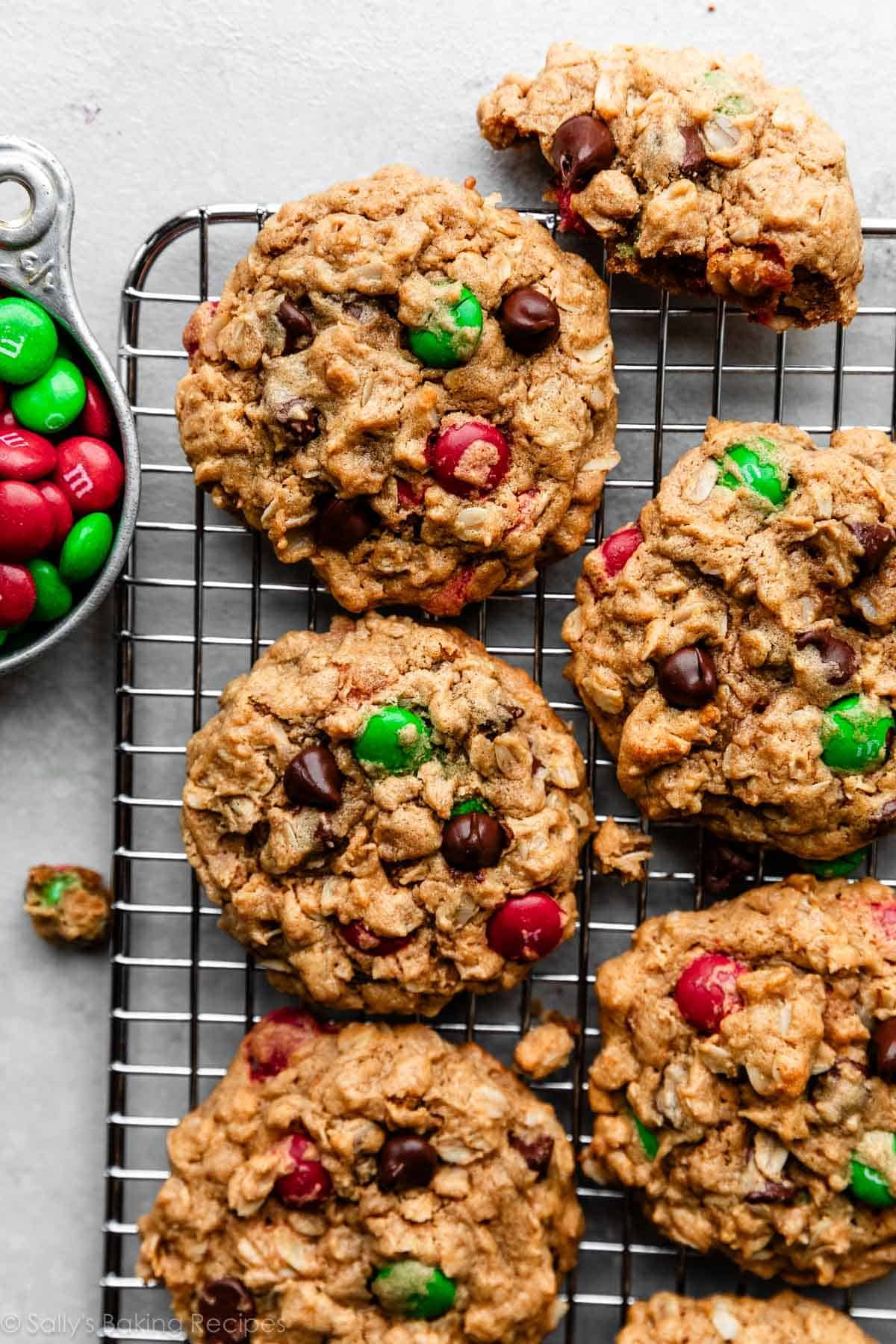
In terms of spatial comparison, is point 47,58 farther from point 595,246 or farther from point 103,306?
point 595,246

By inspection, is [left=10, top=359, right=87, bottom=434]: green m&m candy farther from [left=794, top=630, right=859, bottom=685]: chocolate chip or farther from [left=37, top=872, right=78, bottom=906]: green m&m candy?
[left=794, top=630, right=859, bottom=685]: chocolate chip

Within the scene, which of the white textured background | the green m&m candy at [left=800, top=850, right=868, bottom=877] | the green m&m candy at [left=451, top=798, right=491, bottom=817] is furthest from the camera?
the white textured background

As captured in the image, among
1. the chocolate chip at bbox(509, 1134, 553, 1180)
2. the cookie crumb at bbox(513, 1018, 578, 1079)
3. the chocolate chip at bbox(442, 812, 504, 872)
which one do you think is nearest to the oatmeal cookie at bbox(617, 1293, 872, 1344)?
the chocolate chip at bbox(509, 1134, 553, 1180)

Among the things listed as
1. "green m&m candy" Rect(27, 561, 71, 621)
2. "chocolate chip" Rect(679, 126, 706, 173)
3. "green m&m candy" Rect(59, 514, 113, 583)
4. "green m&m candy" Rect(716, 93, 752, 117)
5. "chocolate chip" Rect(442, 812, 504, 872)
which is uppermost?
"green m&m candy" Rect(716, 93, 752, 117)

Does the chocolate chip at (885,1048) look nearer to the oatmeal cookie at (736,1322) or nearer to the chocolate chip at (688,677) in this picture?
the oatmeal cookie at (736,1322)

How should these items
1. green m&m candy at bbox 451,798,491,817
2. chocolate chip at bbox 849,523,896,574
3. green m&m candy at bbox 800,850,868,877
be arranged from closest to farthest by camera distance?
chocolate chip at bbox 849,523,896,574 → green m&m candy at bbox 451,798,491,817 → green m&m candy at bbox 800,850,868,877

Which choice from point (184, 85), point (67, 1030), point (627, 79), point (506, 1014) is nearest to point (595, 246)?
point (627, 79)
